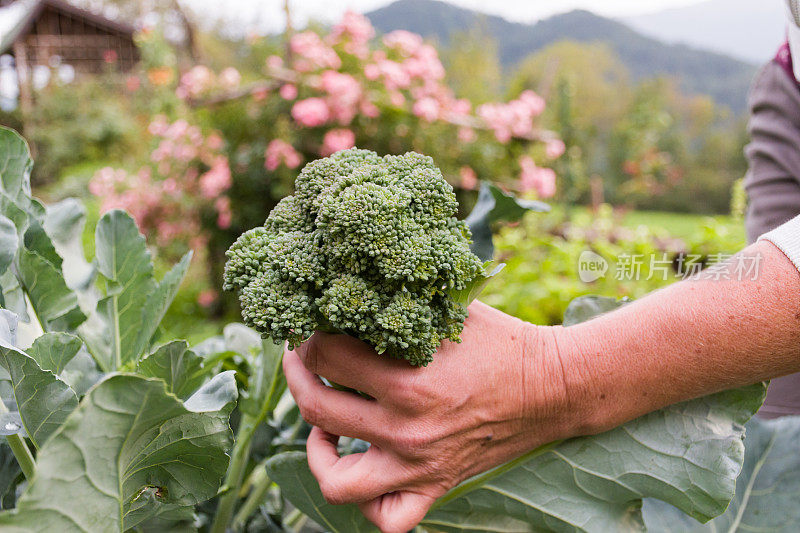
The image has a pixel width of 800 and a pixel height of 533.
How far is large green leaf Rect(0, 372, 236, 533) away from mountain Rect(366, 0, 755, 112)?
20.2ft

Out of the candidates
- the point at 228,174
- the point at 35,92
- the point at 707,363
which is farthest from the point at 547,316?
the point at 35,92

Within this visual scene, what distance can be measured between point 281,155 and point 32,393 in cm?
319

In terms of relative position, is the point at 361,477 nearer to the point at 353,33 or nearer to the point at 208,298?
the point at 353,33

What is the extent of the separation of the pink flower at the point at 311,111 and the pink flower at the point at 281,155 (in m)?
0.22

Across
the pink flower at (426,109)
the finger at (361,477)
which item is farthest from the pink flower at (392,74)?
the finger at (361,477)

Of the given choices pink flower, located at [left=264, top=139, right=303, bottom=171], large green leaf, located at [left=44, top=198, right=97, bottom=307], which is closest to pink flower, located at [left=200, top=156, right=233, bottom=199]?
pink flower, located at [left=264, top=139, right=303, bottom=171]

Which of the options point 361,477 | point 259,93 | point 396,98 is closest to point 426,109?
point 396,98

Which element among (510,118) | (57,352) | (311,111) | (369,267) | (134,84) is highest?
(369,267)

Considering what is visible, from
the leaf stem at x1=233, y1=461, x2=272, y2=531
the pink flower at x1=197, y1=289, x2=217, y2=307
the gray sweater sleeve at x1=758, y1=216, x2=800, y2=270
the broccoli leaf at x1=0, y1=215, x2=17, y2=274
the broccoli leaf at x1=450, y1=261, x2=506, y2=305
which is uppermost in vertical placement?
the gray sweater sleeve at x1=758, y1=216, x2=800, y2=270

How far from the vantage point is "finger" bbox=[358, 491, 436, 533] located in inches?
26.5

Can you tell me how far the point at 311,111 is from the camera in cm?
344

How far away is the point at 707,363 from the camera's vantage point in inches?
26.3

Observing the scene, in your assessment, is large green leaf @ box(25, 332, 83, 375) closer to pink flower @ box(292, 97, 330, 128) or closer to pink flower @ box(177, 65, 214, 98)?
pink flower @ box(292, 97, 330, 128)

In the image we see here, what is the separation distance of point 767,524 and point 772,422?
157mm
